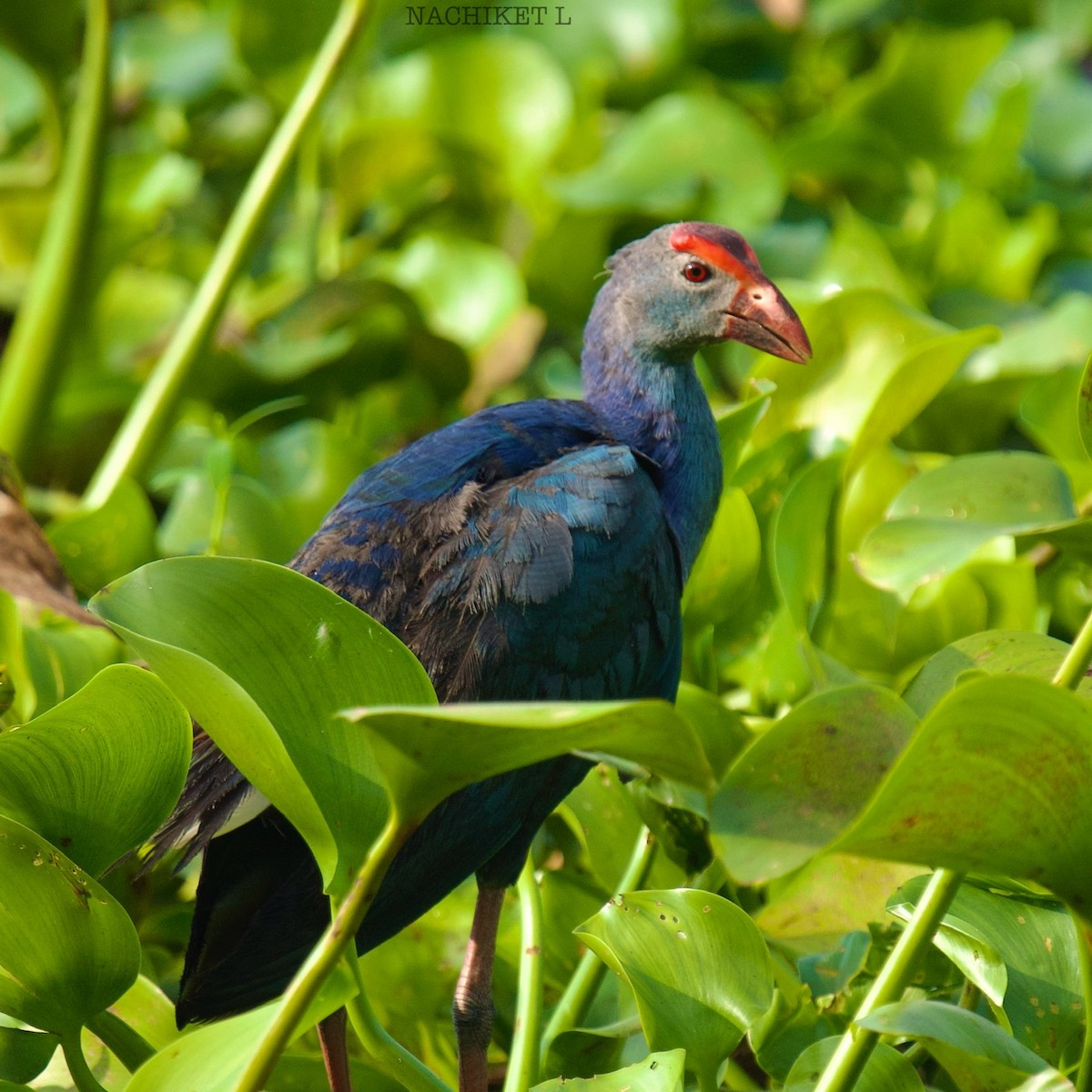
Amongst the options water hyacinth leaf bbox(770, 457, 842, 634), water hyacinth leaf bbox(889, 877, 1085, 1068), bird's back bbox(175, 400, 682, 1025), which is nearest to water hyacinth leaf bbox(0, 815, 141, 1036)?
bird's back bbox(175, 400, 682, 1025)

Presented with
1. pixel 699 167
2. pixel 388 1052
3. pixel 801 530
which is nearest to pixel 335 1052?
pixel 388 1052

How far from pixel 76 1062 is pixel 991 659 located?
74cm

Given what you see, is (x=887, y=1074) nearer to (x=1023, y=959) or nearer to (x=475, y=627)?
(x=1023, y=959)

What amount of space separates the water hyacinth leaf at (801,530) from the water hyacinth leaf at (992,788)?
0.59 m

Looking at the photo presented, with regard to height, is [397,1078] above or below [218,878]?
below

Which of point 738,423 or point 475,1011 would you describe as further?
Result: point 738,423

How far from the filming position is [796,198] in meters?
2.70

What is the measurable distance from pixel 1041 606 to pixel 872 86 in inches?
47.5

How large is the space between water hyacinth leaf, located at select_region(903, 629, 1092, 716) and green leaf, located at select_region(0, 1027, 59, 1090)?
698 mm

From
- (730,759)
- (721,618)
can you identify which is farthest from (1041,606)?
(730,759)

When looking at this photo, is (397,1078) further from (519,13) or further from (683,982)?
(519,13)

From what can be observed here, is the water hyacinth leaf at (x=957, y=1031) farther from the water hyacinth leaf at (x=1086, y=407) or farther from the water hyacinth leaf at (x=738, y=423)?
the water hyacinth leaf at (x=738, y=423)

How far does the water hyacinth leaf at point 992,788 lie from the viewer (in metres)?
0.73

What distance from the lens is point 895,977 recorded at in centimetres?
91
